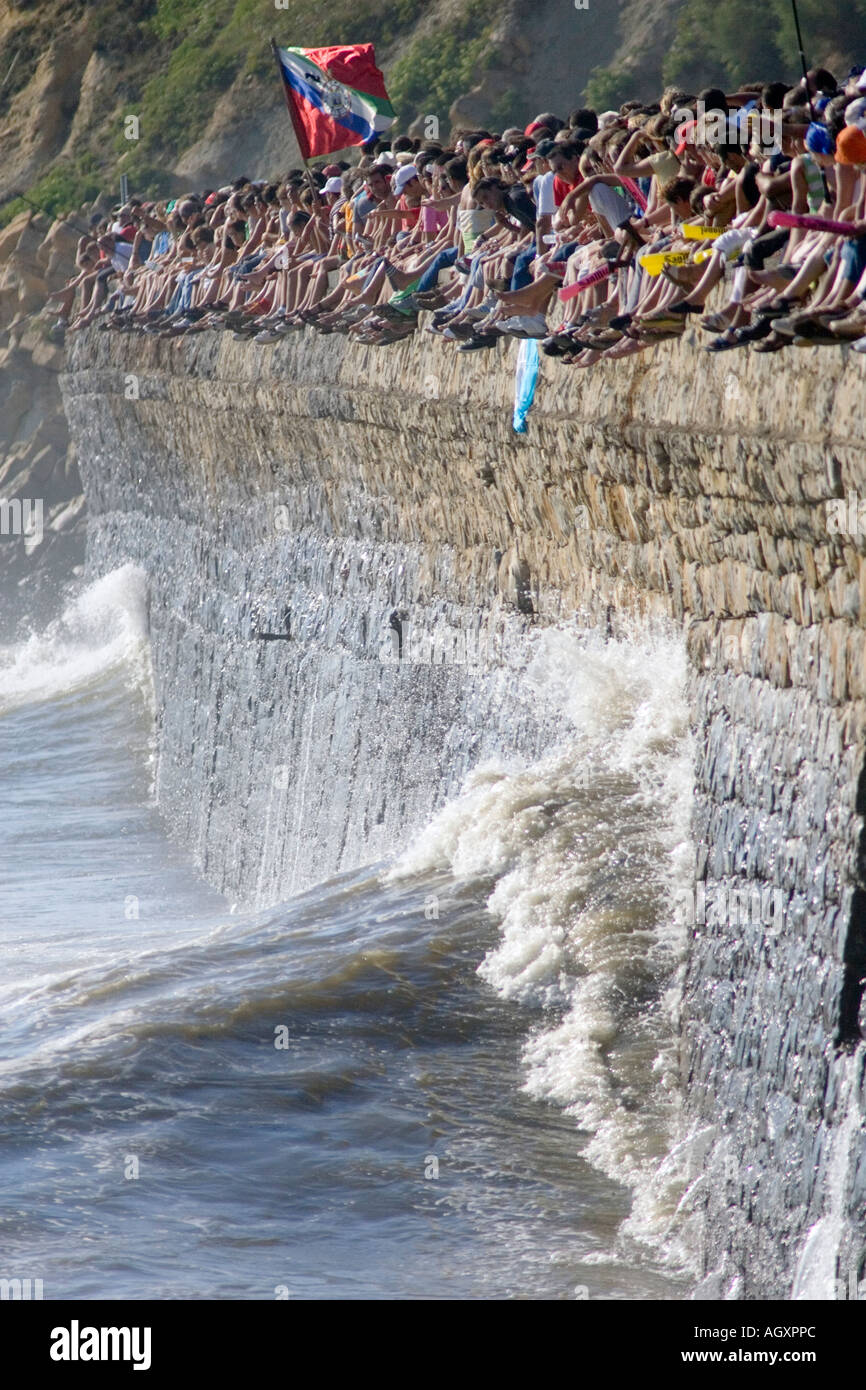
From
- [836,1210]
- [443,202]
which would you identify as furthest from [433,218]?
[836,1210]

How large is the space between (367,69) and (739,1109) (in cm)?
1073

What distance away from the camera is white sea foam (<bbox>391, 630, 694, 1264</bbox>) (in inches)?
288

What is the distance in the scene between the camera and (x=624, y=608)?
28.7 ft

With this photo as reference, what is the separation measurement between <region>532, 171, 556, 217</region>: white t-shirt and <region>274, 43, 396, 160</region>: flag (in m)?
5.75

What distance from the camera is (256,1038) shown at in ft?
26.6

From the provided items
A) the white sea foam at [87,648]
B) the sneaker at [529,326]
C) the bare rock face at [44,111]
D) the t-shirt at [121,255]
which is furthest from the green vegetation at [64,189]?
the sneaker at [529,326]

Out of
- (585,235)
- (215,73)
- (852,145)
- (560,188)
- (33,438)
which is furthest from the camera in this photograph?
(215,73)

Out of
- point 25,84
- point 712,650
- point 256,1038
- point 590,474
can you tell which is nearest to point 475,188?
point 590,474

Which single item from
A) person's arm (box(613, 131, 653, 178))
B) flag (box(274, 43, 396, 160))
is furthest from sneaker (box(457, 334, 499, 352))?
flag (box(274, 43, 396, 160))

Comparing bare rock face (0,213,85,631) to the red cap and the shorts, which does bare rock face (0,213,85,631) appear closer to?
the red cap

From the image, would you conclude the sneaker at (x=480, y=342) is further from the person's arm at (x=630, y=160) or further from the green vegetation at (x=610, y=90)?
the green vegetation at (x=610, y=90)

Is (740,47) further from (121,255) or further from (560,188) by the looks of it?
(560,188)

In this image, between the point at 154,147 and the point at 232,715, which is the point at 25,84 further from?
the point at 232,715

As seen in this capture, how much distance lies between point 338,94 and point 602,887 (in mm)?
8827
